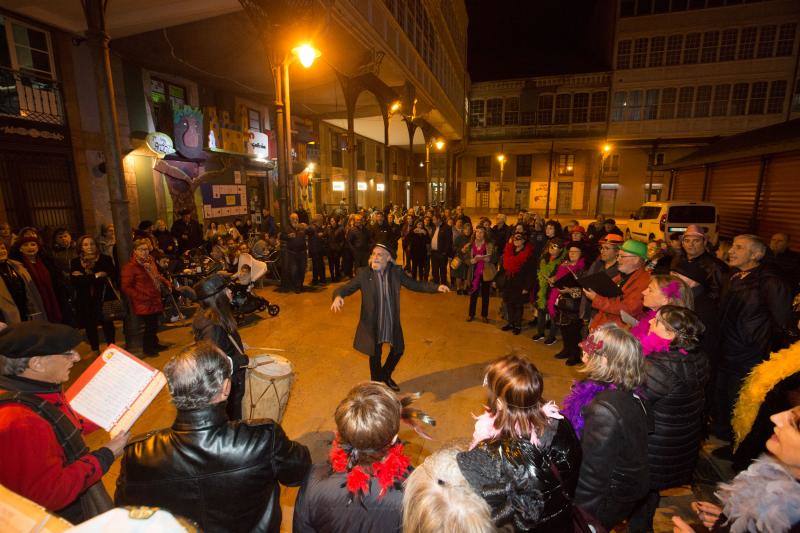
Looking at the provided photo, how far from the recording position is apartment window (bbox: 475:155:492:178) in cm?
3625

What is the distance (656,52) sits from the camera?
27.1 m

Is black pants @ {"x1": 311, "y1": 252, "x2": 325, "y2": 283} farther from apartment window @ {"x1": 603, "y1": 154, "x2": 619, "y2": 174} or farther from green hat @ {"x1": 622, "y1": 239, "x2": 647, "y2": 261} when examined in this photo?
apartment window @ {"x1": 603, "y1": 154, "x2": 619, "y2": 174}

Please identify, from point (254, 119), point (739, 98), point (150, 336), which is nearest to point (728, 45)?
point (739, 98)

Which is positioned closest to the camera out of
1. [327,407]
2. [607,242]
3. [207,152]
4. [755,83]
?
[327,407]

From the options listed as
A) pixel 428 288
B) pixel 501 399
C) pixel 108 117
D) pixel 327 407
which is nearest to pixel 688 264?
pixel 428 288

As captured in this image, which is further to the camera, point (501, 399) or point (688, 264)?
point (688, 264)

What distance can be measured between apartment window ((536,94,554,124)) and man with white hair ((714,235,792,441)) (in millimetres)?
31796

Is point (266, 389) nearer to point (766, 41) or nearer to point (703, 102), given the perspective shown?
point (703, 102)

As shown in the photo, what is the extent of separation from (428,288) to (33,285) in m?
5.56

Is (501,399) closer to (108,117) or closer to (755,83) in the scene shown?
(108,117)

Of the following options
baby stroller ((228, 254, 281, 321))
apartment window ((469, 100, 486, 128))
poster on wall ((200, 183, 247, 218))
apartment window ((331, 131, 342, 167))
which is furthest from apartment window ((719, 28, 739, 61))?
baby stroller ((228, 254, 281, 321))

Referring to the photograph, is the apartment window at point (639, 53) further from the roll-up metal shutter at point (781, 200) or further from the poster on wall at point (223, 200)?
the poster on wall at point (223, 200)

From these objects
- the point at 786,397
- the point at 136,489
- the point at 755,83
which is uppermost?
the point at 755,83

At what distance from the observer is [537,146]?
105ft
